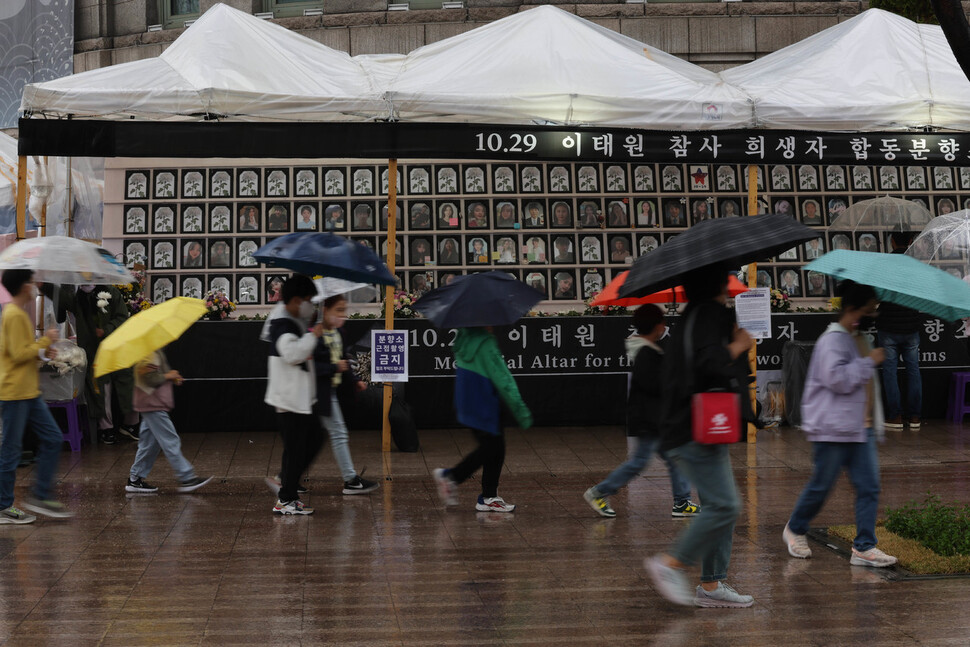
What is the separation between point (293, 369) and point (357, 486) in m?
1.57

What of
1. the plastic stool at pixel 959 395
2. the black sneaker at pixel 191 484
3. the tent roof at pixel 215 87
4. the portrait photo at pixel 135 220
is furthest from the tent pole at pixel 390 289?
the plastic stool at pixel 959 395

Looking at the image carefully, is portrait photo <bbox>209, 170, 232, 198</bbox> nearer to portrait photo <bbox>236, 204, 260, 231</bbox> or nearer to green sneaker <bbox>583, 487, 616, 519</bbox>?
portrait photo <bbox>236, 204, 260, 231</bbox>

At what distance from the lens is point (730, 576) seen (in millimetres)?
6793

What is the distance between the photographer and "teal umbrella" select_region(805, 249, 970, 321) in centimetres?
624

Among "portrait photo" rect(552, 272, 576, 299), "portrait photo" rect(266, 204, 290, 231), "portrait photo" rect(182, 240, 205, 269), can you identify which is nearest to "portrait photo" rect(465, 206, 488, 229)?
"portrait photo" rect(552, 272, 576, 299)

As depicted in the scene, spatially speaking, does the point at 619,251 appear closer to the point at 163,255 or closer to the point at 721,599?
the point at 163,255

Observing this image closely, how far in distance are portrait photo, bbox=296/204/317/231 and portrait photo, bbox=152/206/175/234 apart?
1.58 meters

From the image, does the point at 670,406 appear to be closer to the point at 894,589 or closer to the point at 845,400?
the point at 845,400

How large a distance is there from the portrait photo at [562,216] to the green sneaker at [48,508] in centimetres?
732

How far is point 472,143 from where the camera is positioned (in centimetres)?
1090

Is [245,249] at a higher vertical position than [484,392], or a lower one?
higher

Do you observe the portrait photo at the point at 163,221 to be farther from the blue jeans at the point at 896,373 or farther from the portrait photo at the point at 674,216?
the blue jeans at the point at 896,373

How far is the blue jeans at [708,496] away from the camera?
5.85 meters

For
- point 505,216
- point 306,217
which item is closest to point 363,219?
point 306,217
